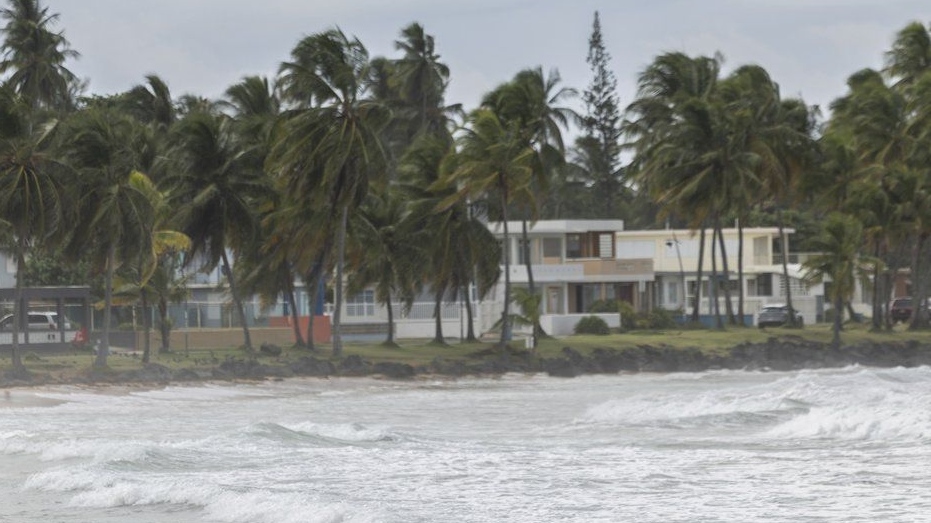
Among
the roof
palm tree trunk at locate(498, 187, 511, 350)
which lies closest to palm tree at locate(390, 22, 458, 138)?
the roof

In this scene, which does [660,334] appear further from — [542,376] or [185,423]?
[185,423]

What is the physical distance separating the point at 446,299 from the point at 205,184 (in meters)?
17.7

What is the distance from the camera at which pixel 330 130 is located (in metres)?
44.4

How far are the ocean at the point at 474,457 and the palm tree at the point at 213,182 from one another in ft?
33.8

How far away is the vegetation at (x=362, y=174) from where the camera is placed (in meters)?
38.4

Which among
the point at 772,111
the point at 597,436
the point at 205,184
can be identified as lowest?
the point at 597,436

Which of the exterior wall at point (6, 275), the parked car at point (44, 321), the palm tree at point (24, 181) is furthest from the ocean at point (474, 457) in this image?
the exterior wall at point (6, 275)

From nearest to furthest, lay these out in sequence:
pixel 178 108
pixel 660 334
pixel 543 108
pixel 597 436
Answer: pixel 597 436, pixel 543 108, pixel 660 334, pixel 178 108

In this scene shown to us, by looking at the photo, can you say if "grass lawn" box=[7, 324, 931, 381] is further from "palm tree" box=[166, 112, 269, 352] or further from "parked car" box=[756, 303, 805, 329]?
"palm tree" box=[166, 112, 269, 352]

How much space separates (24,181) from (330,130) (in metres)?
10.7

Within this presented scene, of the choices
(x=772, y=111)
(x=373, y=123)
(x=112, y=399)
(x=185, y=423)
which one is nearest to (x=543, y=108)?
(x=373, y=123)

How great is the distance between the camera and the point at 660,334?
2226 inches

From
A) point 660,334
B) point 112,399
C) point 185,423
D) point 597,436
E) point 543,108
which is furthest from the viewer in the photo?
point 660,334

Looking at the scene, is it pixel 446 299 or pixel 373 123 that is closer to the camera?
pixel 373 123
